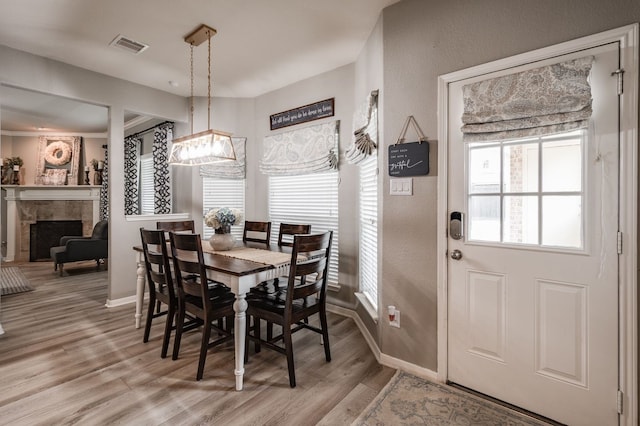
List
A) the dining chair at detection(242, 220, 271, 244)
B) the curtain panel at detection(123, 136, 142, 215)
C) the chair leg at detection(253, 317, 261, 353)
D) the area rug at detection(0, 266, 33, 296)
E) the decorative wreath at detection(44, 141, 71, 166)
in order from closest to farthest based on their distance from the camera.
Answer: the chair leg at detection(253, 317, 261, 353), the dining chair at detection(242, 220, 271, 244), the area rug at detection(0, 266, 33, 296), the curtain panel at detection(123, 136, 142, 215), the decorative wreath at detection(44, 141, 71, 166)

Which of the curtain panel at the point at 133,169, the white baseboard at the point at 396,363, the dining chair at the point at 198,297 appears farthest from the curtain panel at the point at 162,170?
the white baseboard at the point at 396,363

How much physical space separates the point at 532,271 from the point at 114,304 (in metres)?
4.25

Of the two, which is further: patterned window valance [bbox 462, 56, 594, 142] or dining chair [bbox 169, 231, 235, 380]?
dining chair [bbox 169, 231, 235, 380]

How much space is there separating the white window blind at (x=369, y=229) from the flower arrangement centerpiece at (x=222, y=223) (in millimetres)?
1218

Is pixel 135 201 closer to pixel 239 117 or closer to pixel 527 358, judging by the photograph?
pixel 239 117

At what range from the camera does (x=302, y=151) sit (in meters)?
3.92

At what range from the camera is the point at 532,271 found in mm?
1885

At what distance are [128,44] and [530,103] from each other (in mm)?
3406

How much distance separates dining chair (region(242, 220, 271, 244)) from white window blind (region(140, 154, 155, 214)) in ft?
8.55

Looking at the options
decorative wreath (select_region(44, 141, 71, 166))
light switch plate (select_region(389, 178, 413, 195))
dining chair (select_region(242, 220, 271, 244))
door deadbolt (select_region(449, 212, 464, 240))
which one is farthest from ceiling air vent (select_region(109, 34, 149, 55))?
decorative wreath (select_region(44, 141, 71, 166))

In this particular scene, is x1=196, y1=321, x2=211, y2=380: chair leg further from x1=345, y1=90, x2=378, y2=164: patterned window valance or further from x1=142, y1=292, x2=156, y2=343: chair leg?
x1=345, y1=90, x2=378, y2=164: patterned window valance

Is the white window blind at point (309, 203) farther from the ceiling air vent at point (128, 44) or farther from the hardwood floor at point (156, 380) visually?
the ceiling air vent at point (128, 44)

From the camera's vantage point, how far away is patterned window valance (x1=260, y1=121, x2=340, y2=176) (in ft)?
11.9

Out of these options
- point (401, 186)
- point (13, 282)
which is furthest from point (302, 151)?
point (13, 282)
